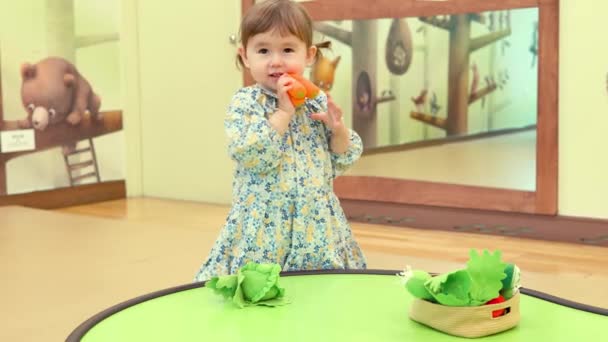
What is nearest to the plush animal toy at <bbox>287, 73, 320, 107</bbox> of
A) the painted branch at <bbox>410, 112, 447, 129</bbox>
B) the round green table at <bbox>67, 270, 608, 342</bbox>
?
the round green table at <bbox>67, 270, 608, 342</bbox>

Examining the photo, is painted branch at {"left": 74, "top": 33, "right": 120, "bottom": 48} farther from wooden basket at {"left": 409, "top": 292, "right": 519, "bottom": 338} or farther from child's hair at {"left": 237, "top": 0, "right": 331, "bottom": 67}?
wooden basket at {"left": 409, "top": 292, "right": 519, "bottom": 338}

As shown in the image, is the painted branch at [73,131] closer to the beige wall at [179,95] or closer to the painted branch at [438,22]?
the beige wall at [179,95]

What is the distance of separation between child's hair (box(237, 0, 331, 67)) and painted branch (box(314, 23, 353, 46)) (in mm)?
1633

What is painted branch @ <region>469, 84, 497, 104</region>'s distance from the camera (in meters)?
2.84

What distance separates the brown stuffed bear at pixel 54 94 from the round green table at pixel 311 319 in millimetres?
2342

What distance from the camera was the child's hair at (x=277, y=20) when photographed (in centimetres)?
144

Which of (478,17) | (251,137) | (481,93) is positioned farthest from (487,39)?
(251,137)

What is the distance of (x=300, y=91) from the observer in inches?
56.0

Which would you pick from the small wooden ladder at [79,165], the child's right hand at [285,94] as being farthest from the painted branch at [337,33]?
the child's right hand at [285,94]

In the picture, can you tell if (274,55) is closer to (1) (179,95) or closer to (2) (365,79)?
(2) (365,79)

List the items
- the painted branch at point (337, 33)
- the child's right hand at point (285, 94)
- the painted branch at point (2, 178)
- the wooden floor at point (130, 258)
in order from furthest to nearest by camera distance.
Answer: the painted branch at point (2, 178)
the painted branch at point (337, 33)
the wooden floor at point (130, 258)
the child's right hand at point (285, 94)

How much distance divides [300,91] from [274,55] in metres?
Result: 0.09

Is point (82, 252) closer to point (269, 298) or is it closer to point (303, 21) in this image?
point (303, 21)

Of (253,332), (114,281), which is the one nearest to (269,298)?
(253,332)
